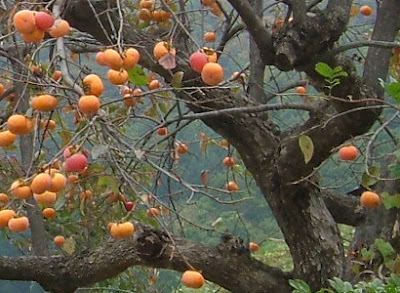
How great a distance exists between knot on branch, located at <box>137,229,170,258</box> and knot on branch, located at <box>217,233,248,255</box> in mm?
188

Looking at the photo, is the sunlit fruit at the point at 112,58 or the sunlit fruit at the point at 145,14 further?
the sunlit fruit at the point at 145,14

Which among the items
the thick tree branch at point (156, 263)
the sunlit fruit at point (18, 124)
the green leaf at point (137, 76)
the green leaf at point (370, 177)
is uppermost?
the green leaf at point (137, 76)

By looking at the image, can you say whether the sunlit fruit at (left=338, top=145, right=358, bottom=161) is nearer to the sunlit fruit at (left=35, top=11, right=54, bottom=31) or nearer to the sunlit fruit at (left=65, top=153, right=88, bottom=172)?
the sunlit fruit at (left=65, top=153, right=88, bottom=172)

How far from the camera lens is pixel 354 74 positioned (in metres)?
2.07

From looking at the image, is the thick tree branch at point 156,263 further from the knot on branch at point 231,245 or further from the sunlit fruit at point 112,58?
the sunlit fruit at point 112,58

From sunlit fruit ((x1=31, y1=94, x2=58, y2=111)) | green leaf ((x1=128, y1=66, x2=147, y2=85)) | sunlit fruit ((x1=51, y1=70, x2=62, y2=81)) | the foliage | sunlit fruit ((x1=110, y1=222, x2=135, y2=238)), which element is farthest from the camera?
sunlit fruit ((x1=51, y1=70, x2=62, y2=81))

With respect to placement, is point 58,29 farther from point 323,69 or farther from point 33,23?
point 323,69

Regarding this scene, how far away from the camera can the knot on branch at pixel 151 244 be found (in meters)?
2.33

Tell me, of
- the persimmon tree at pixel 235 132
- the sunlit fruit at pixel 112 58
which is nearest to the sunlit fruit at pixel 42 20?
the sunlit fruit at pixel 112 58

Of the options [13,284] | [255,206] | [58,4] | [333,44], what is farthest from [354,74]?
[13,284]

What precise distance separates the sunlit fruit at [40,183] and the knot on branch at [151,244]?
104cm

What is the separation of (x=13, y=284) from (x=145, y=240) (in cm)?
639

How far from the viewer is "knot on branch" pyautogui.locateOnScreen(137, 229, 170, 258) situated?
2330 millimetres

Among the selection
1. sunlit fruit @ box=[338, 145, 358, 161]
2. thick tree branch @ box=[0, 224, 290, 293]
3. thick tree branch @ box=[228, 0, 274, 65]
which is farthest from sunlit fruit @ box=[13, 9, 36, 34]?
thick tree branch @ box=[0, 224, 290, 293]
